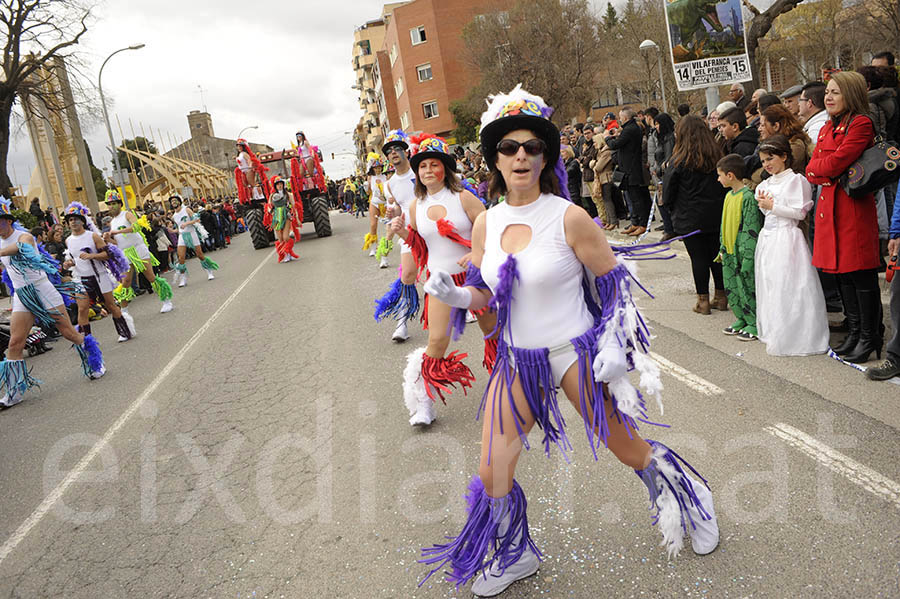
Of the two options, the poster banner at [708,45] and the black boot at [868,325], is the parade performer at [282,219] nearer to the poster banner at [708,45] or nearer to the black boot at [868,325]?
the poster banner at [708,45]

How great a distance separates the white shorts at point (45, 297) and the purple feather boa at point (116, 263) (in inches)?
69.6

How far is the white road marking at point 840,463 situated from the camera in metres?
2.99

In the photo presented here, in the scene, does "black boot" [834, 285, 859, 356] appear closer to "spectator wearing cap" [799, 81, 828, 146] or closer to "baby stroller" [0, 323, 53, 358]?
"spectator wearing cap" [799, 81, 828, 146]

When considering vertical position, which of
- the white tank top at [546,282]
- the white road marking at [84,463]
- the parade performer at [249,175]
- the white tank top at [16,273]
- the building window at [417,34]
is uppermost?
the building window at [417,34]

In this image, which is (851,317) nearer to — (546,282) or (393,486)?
(546,282)

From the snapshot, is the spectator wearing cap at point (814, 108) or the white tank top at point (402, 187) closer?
the spectator wearing cap at point (814, 108)

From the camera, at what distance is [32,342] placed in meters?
9.73

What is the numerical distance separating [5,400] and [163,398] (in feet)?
6.84

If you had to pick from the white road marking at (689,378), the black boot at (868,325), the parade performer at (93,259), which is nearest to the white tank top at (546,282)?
the white road marking at (689,378)

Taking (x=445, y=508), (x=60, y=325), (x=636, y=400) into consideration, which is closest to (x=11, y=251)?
(x=60, y=325)

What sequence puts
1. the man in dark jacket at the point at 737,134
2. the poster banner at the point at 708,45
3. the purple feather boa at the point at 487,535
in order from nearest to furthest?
the purple feather boa at the point at 487,535 → the man in dark jacket at the point at 737,134 → the poster banner at the point at 708,45

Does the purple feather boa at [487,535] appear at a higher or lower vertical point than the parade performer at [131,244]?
lower

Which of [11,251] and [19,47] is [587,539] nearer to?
[11,251]

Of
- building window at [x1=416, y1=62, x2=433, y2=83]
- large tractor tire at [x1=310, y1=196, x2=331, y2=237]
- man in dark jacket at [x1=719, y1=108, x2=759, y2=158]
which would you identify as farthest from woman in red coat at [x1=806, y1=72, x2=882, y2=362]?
Result: building window at [x1=416, y1=62, x2=433, y2=83]
